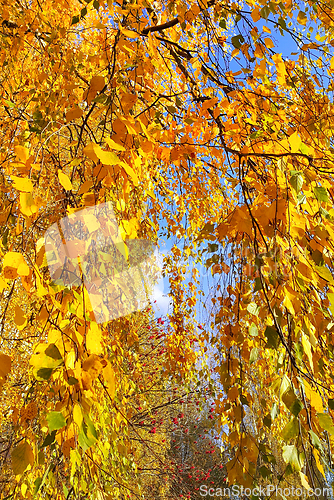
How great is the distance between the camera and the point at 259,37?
1.26 meters

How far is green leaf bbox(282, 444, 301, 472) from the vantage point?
524 millimetres

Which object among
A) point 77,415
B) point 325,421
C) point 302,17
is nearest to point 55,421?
point 77,415

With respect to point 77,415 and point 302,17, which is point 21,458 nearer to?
point 77,415

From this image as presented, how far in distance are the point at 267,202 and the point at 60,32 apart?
4.31 ft

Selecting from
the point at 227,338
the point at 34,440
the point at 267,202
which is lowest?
the point at 34,440

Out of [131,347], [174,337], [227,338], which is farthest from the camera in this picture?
[174,337]

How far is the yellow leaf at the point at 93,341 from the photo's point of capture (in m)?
0.55

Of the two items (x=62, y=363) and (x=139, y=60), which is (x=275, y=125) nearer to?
(x=139, y=60)

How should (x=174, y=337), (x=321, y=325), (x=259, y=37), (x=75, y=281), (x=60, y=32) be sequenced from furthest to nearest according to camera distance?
(x=174, y=337), (x=60, y=32), (x=259, y=37), (x=321, y=325), (x=75, y=281)

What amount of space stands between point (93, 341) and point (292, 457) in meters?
0.39

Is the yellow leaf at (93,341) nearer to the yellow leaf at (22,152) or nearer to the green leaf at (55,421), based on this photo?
the green leaf at (55,421)

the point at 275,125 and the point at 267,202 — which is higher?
the point at 275,125

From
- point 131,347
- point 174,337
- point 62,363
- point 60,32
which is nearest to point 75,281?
point 62,363

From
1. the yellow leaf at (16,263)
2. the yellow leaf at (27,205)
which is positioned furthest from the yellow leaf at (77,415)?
the yellow leaf at (27,205)
